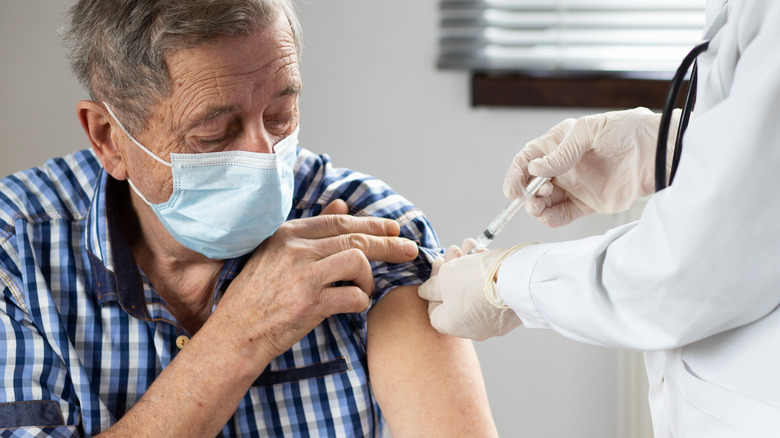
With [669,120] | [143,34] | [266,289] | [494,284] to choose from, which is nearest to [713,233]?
[669,120]

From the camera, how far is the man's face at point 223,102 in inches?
45.3

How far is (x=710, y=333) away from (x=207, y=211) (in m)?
0.82

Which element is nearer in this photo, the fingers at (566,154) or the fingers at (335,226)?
the fingers at (566,154)

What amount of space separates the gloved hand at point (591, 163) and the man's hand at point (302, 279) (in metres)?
0.26

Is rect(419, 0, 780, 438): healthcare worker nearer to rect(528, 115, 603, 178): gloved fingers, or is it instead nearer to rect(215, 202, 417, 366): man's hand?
rect(528, 115, 603, 178): gloved fingers

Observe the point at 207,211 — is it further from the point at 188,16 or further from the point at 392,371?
the point at 392,371

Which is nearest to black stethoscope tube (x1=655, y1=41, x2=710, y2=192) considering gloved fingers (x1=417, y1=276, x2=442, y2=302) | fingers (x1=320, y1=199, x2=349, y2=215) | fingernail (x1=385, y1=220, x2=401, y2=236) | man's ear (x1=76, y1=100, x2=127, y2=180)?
gloved fingers (x1=417, y1=276, x2=442, y2=302)

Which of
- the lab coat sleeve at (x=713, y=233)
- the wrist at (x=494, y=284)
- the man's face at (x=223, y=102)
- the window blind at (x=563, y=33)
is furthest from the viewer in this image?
the window blind at (x=563, y=33)

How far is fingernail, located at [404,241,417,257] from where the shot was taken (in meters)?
1.27

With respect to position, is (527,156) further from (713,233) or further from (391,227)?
(713,233)

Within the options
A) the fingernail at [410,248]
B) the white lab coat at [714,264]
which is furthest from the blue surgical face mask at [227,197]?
the white lab coat at [714,264]

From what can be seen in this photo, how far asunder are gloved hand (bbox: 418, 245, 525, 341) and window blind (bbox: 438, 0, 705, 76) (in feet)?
3.36

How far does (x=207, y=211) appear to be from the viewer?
47.5 inches

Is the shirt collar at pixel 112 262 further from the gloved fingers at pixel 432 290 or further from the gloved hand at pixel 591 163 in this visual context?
the gloved hand at pixel 591 163
